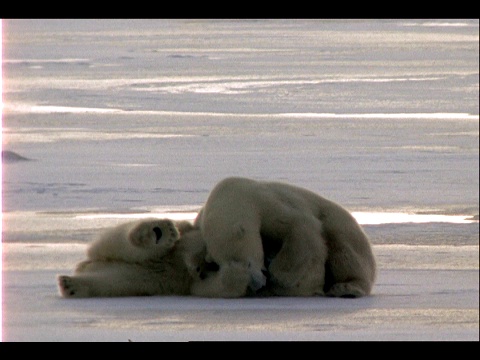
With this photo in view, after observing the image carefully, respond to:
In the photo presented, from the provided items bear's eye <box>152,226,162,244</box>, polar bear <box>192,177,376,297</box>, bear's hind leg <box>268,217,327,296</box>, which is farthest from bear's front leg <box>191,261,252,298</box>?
bear's eye <box>152,226,162,244</box>

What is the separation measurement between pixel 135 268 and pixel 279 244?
0.58m

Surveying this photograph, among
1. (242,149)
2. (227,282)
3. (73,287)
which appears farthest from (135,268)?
(242,149)

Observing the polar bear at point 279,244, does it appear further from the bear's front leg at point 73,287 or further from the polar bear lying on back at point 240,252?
the bear's front leg at point 73,287

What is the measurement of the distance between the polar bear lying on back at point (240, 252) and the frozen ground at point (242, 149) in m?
0.08

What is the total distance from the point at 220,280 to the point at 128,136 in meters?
4.92

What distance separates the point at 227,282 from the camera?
4.73 meters

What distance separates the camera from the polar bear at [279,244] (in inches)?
184

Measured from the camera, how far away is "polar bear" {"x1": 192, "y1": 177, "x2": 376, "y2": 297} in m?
4.66

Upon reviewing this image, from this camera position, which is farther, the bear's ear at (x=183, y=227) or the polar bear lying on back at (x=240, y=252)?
the bear's ear at (x=183, y=227)

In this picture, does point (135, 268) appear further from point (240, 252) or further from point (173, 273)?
point (240, 252)

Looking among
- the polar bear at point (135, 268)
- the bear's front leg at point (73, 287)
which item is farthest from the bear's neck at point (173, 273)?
the bear's front leg at point (73, 287)

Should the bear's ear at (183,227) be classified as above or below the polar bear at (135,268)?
above

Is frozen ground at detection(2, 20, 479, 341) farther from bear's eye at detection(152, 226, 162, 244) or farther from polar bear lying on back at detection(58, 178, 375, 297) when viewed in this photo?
bear's eye at detection(152, 226, 162, 244)
